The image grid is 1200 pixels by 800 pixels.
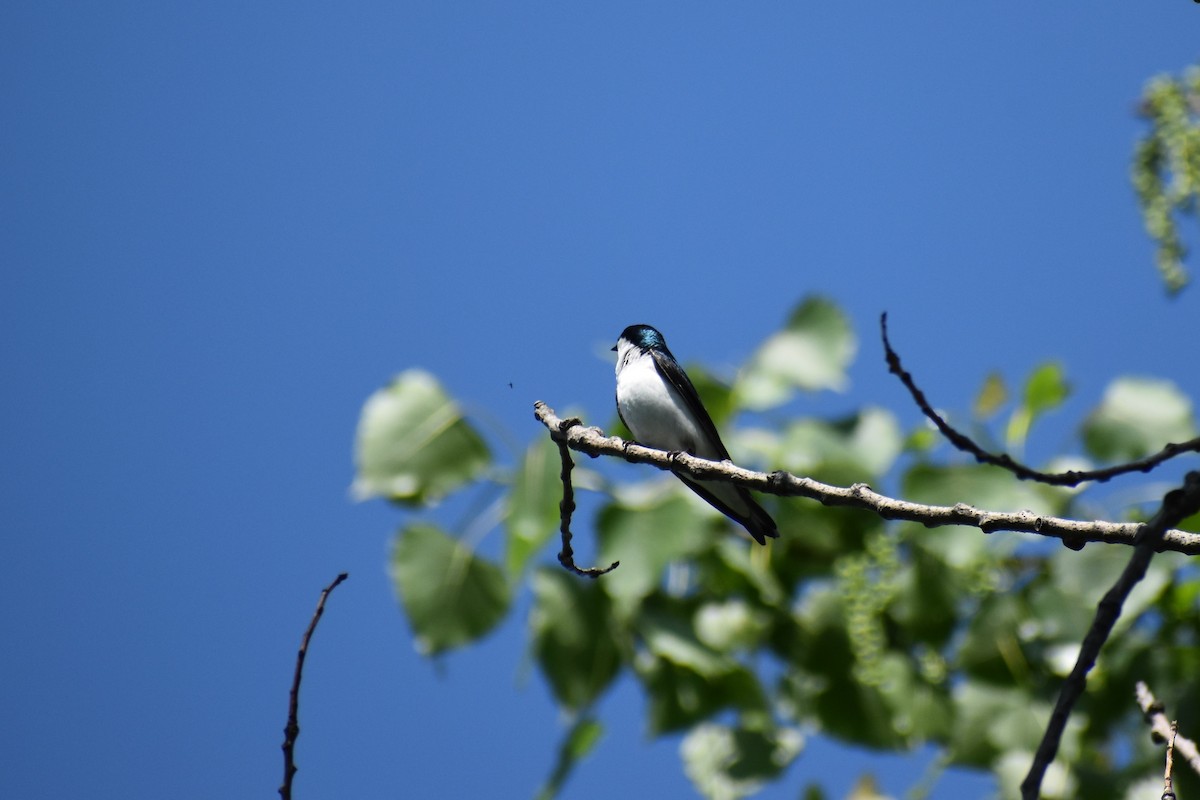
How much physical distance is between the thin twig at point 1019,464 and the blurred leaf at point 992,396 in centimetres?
404

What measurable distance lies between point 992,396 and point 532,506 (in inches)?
99.7

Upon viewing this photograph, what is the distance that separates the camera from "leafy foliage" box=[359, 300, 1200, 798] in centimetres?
492

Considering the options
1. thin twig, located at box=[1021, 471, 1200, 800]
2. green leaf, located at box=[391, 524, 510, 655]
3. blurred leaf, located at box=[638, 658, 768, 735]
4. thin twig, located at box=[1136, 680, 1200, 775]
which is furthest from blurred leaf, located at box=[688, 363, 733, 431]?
thin twig, located at box=[1021, 471, 1200, 800]

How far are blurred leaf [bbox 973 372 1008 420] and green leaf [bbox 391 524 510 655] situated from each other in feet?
8.68

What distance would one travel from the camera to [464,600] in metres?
5.12

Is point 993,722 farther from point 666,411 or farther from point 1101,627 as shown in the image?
point 1101,627

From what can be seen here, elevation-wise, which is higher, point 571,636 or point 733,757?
point 571,636

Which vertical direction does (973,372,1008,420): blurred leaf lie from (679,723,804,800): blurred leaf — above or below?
above

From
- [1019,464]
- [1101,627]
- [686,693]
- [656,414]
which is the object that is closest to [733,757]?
[686,693]

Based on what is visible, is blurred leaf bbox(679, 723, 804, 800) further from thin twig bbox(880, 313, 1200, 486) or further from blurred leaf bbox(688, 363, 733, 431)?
thin twig bbox(880, 313, 1200, 486)

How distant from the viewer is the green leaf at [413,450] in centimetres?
523

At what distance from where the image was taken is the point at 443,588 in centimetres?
509

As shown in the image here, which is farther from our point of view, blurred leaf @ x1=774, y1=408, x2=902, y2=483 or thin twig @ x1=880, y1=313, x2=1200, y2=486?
blurred leaf @ x1=774, y1=408, x2=902, y2=483

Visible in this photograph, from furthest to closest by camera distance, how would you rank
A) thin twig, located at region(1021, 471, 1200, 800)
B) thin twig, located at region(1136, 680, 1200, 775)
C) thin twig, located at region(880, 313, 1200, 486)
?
1. thin twig, located at region(1136, 680, 1200, 775)
2. thin twig, located at region(880, 313, 1200, 486)
3. thin twig, located at region(1021, 471, 1200, 800)
